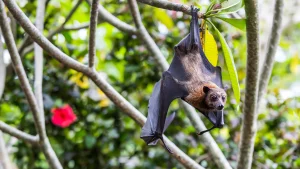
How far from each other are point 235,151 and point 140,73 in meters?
0.86

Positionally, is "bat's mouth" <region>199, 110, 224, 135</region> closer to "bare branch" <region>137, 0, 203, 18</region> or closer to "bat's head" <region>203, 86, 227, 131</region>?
"bat's head" <region>203, 86, 227, 131</region>

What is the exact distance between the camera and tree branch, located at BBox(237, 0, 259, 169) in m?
1.39

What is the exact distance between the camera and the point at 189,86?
1.59 m

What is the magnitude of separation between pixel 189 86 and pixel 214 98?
0.34ft

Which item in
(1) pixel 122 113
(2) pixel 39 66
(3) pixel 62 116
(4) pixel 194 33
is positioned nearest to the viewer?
(4) pixel 194 33

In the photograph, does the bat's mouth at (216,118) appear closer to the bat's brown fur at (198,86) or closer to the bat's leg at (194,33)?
the bat's brown fur at (198,86)

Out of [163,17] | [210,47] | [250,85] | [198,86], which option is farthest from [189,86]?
[163,17]

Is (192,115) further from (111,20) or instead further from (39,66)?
(39,66)

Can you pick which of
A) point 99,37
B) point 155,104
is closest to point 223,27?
point 99,37

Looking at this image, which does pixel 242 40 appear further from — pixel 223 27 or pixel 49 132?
pixel 49 132

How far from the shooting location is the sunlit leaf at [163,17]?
3184mm

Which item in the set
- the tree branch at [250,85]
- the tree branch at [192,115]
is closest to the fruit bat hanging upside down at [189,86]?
the tree branch at [250,85]

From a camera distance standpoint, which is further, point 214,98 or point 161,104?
point 161,104

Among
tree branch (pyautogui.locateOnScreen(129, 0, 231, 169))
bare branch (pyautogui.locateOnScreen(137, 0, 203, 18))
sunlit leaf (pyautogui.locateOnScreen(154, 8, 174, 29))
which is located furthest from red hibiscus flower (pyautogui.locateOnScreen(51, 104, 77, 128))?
bare branch (pyautogui.locateOnScreen(137, 0, 203, 18))
